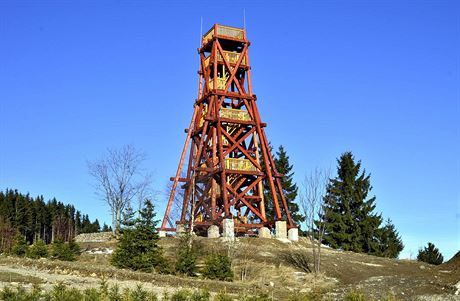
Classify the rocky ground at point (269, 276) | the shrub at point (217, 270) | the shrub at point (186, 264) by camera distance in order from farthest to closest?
the shrub at point (186, 264) → the shrub at point (217, 270) → the rocky ground at point (269, 276)

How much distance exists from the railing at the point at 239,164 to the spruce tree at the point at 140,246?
15.1 meters

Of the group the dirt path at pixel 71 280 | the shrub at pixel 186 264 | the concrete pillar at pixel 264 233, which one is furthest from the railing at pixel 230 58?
the dirt path at pixel 71 280

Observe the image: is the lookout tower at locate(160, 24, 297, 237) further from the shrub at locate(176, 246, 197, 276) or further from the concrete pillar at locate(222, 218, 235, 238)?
the shrub at locate(176, 246, 197, 276)

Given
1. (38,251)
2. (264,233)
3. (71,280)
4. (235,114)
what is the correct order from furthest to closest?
(235,114) < (264,233) < (38,251) < (71,280)

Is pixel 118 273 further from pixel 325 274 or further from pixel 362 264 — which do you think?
pixel 362 264

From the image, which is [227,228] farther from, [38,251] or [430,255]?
[430,255]

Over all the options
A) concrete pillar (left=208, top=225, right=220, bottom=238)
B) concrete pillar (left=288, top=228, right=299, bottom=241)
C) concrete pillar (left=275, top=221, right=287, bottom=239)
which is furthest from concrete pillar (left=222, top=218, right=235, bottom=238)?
concrete pillar (left=288, top=228, right=299, bottom=241)

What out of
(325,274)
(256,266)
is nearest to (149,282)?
→ (256,266)

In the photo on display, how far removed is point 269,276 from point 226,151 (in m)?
16.8

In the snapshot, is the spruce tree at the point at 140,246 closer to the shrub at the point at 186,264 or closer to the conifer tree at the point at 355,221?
the shrub at the point at 186,264

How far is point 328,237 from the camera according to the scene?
46.2 metres

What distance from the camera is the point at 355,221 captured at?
153ft

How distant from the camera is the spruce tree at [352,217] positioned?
4597 centimetres

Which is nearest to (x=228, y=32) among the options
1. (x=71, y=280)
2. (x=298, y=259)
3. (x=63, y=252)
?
(x=298, y=259)
